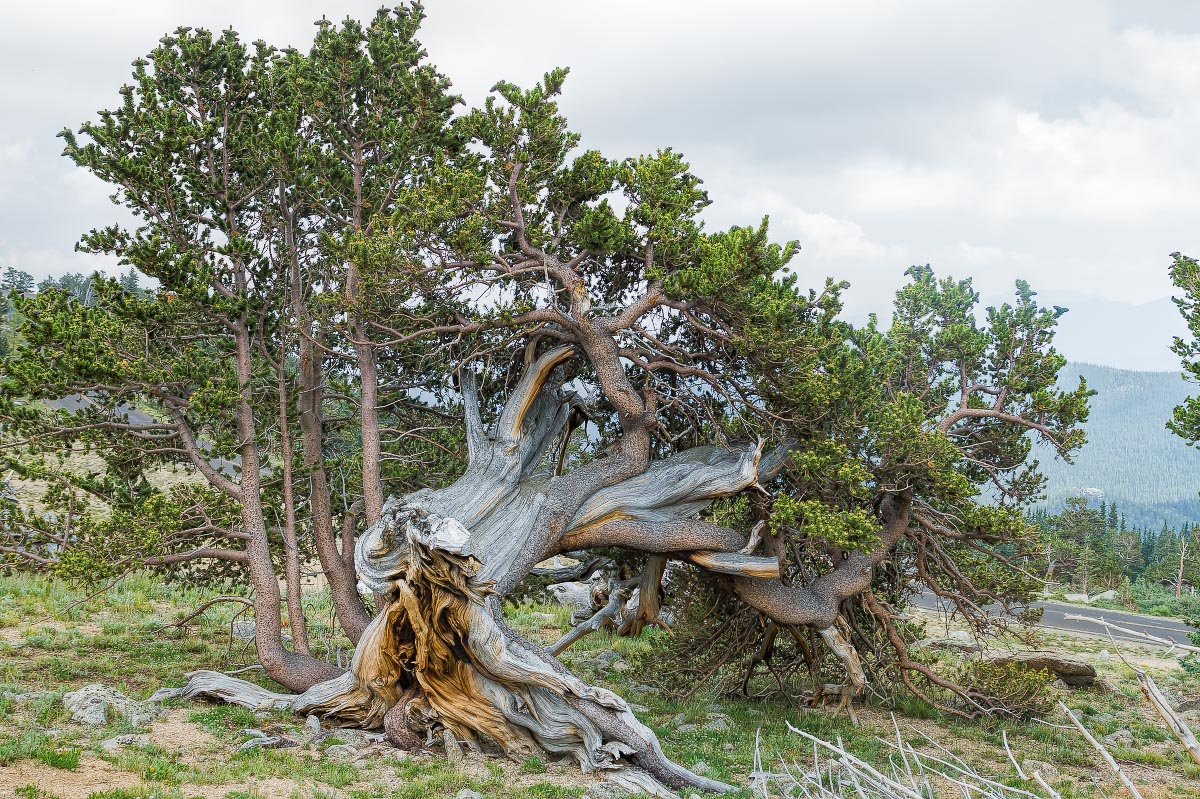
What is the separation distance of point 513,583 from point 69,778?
5.52 meters

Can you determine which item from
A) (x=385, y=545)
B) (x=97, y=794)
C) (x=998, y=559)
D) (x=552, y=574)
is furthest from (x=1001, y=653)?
(x=97, y=794)

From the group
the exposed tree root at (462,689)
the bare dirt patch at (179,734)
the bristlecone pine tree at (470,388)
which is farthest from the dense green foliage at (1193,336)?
the bare dirt patch at (179,734)

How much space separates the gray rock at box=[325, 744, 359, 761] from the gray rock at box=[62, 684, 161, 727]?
7.68 feet

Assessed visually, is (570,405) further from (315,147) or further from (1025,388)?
(1025,388)

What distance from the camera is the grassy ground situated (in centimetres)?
923

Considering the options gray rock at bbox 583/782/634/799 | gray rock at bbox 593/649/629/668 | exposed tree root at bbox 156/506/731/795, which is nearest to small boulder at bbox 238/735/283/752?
exposed tree root at bbox 156/506/731/795

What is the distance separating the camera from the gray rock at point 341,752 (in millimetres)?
10773

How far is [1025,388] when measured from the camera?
14258mm

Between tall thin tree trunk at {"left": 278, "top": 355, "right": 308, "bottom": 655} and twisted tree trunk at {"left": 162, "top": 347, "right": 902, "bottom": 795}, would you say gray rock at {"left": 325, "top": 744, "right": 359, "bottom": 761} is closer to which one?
twisted tree trunk at {"left": 162, "top": 347, "right": 902, "bottom": 795}

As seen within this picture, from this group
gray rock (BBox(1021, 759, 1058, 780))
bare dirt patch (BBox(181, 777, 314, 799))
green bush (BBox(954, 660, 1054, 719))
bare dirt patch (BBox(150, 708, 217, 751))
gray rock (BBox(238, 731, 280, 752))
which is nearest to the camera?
bare dirt patch (BBox(181, 777, 314, 799))

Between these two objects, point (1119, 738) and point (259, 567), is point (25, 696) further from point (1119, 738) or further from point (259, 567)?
point (1119, 738)

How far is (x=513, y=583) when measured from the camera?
1214 centimetres

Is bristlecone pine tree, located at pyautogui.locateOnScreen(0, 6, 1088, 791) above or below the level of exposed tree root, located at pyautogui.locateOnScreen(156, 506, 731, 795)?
above

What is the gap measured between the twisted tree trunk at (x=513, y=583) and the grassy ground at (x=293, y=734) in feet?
1.78
